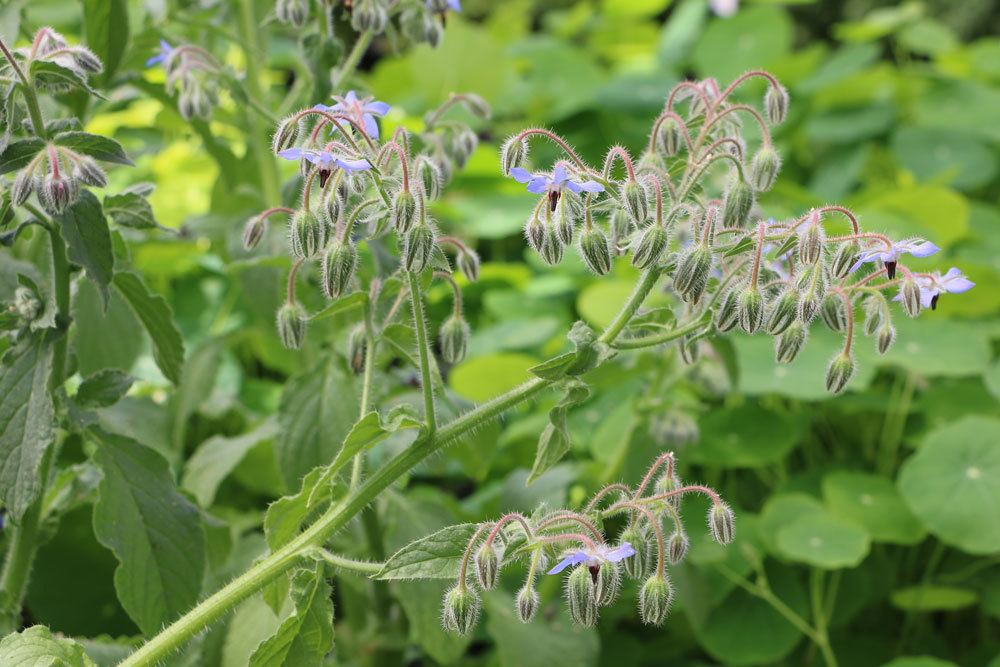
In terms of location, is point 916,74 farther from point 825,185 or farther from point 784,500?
point 784,500

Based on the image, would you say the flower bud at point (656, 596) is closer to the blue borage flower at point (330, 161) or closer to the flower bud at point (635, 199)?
the flower bud at point (635, 199)

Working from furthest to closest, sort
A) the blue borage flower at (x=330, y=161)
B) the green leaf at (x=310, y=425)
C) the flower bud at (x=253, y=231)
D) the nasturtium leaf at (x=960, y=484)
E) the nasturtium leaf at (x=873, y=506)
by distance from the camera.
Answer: the nasturtium leaf at (x=873, y=506) < the nasturtium leaf at (x=960, y=484) < the green leaf at (x=310, y=425) < the flower bud at (x=253, y=231) < the blue borage flower at (x=330, y=161)

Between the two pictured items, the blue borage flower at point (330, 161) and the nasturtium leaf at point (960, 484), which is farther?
the nasturtium leaf at point (960, 484)

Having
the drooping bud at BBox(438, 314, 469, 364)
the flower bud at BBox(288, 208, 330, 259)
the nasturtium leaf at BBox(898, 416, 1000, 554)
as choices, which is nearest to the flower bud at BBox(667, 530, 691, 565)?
the drooping bud at BBox(438, 314, 469, 364)

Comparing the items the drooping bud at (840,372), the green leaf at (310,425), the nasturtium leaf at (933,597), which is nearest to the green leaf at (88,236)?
the green leaf at (310,425)

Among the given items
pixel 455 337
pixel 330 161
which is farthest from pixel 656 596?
pixel 330 161

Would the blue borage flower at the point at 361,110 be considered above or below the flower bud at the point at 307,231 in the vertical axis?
above

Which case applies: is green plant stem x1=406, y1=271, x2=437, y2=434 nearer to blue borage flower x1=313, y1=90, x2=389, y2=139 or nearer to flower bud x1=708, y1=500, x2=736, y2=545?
blue borage flower x1=313, y1=90, x2=389, y2=139
